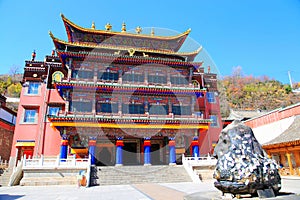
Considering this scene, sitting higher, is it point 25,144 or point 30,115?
point 30,115

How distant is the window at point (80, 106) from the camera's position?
64.0 feet

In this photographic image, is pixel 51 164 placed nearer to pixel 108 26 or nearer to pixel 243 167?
pixel 243 167

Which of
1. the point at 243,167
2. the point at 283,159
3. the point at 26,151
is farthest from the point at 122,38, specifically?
the point at 243,167

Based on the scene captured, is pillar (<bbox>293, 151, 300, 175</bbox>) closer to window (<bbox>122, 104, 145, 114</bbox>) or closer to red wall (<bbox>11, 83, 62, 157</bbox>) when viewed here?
window (<bbox>122, 104, 145, 114</bbox>)

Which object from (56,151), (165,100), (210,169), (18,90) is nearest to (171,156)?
(210,169)

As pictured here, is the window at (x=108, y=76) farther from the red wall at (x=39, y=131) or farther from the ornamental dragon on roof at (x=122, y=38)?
the red wall at (x=39, y=131)

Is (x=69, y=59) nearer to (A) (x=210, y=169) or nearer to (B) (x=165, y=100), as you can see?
(B) (x=165, y=100)

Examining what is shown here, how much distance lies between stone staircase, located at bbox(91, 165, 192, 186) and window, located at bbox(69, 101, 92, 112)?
5867 millimetres

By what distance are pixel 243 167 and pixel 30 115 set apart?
21425 mm

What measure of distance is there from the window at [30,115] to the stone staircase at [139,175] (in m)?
10.1

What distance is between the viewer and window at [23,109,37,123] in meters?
21.6

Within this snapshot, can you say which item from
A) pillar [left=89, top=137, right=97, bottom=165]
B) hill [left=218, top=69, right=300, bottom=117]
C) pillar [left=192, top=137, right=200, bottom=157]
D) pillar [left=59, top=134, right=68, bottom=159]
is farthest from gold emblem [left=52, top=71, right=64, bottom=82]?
hill [left=218, top=69, right=300, bottom=117]

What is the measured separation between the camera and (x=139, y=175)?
53.0 feet

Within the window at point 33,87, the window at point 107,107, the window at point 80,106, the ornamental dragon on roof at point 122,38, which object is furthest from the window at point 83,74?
the window at point 33,87
